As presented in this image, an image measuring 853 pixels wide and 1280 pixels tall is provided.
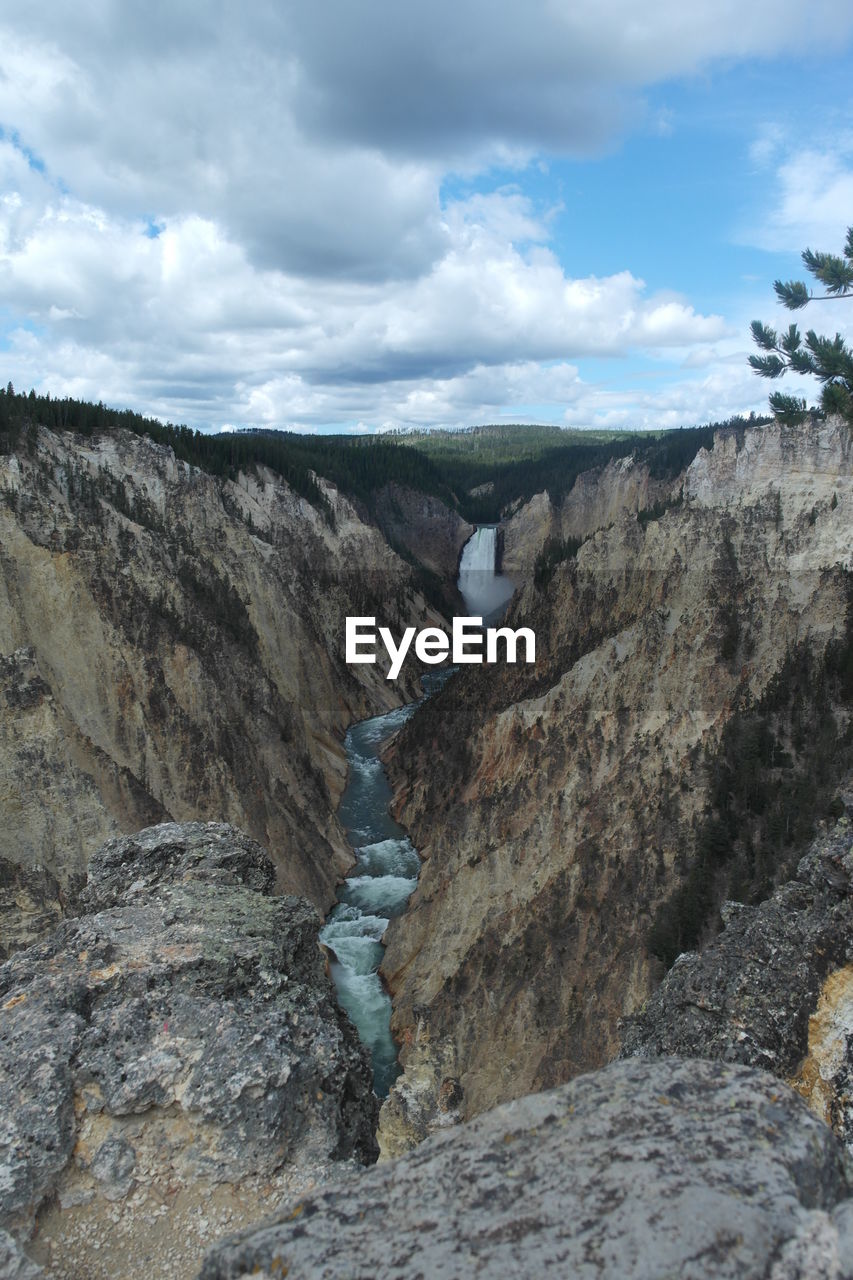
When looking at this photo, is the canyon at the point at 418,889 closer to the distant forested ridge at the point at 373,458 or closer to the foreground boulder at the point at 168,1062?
the foreground boulder at the point at 168,1062

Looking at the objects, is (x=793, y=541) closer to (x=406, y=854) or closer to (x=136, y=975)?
(x=406, y=854)

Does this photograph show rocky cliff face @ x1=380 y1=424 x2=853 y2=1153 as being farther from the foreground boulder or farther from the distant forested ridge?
the distant forested ridge

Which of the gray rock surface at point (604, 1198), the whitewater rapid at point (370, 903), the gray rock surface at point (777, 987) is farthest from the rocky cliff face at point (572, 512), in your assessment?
the gray rock surface at point (604, 1198)

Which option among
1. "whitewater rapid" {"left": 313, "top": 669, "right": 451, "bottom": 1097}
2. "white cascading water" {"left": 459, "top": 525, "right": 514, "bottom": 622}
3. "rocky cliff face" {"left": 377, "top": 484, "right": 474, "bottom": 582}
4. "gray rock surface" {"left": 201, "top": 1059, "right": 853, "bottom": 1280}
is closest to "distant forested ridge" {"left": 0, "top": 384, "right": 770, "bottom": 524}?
"rocky cliff face" {"left": 377, "top": 484, "right": 474, "bottom": 582}

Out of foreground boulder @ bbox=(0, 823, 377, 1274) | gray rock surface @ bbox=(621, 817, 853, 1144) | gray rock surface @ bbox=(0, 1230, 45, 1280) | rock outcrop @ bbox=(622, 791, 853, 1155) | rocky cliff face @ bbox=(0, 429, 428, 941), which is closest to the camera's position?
gray rock surface @ bbox=(0, 1230, 45, 1280)

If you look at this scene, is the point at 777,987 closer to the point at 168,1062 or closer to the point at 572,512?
the point at 168,1062

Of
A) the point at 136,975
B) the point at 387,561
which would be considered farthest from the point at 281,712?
the point at 387,561

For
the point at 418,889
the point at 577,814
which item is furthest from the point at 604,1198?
the point at 418,889
